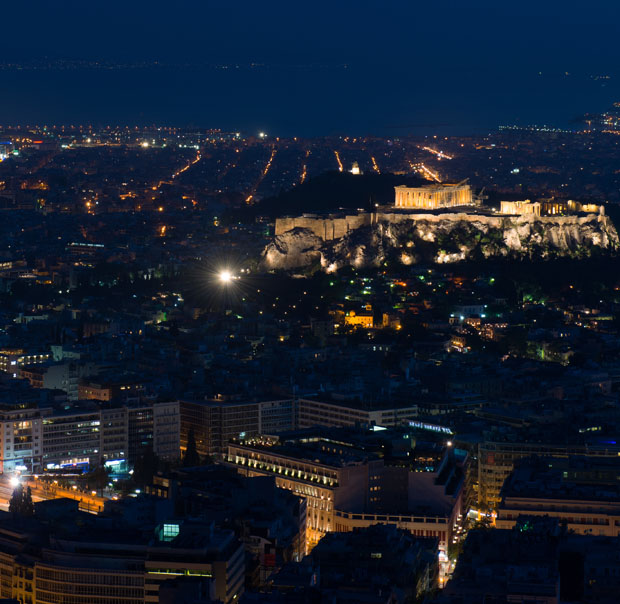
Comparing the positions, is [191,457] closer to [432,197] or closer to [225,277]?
[225,277]

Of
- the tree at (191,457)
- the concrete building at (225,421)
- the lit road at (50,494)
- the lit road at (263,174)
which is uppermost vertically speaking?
the lit road at (263,174)

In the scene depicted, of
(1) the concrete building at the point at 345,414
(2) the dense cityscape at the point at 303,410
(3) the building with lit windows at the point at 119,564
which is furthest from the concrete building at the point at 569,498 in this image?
(1) the concrete building at the point at 345,414

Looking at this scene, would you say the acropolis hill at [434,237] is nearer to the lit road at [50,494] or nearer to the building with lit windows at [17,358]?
the building with lit windows at [17,358]

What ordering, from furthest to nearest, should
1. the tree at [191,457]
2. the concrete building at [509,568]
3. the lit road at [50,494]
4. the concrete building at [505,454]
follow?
the tree at [191,457] < the concrete building at [505,454] < the lit road at [50,494] < the concrete building at [509,568]

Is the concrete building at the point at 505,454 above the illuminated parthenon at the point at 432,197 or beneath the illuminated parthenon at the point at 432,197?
beneath

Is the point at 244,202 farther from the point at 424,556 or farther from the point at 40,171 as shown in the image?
the point at 424,556

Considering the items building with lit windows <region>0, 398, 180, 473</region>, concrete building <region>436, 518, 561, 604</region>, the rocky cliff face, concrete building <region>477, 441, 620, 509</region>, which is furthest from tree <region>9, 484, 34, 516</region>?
the rocky cliff face

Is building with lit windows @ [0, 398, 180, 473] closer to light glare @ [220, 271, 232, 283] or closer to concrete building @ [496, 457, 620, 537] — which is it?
concrete building @ [496, 457, 620, 537]

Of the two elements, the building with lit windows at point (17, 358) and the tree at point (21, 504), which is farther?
the building with lit windows at point (17, 358)

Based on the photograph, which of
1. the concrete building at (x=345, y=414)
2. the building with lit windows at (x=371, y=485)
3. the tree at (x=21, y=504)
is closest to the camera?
the tree at (x=21, y=504)
